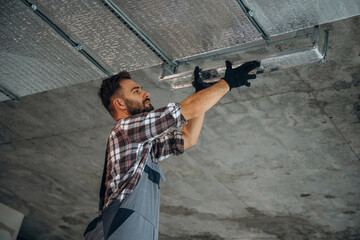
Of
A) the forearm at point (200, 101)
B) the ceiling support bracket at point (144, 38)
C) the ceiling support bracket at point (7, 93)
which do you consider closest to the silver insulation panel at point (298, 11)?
the forearm at point (200, 101)

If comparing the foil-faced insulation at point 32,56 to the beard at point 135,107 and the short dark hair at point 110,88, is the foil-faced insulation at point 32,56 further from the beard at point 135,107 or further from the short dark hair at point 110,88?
the beard at point 135,107

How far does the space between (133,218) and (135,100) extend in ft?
2.06

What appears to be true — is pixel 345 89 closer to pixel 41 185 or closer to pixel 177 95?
pixel 177 95

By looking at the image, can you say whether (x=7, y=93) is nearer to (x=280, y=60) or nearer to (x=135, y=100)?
(x=135, y=100)

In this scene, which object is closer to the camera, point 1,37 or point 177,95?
point 1,37

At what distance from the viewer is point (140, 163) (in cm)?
180

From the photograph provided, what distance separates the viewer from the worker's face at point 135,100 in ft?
6.63

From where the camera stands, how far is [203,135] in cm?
331

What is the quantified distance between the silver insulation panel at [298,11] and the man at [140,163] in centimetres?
22

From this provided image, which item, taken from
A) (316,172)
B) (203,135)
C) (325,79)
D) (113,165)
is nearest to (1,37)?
(113,165)

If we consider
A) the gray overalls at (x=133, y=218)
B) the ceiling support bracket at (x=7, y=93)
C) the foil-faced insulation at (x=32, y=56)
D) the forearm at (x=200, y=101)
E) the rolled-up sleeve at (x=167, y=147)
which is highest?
the foil-faced insulation at (x=32, y=56)

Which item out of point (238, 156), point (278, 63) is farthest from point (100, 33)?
point (238, 156)

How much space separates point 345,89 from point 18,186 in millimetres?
3664

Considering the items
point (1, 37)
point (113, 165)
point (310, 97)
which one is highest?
point (310, 97)
